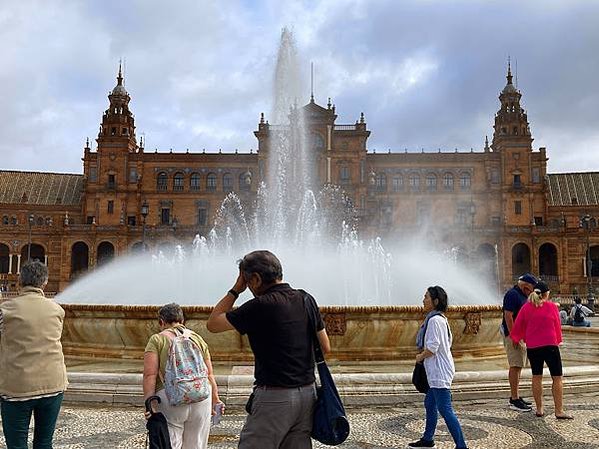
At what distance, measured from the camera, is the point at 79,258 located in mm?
73188

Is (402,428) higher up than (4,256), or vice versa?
(4,256)

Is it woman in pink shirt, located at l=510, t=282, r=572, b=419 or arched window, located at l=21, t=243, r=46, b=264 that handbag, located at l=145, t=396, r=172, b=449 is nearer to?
woman in pink shirt, located at l=510, t=282, r=572, b=419

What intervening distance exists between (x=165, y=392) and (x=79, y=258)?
73.1 m

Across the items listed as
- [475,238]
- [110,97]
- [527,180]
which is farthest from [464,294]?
[110,97]

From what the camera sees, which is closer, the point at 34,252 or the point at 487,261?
the point at 487,261

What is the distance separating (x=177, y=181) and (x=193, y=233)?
285 inches

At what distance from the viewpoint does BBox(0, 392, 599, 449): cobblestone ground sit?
21.2ft

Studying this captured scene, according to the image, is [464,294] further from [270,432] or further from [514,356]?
[270,432]

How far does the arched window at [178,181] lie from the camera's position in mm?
74569

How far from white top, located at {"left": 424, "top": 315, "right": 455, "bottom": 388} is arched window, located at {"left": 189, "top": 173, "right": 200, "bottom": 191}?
2754 inches

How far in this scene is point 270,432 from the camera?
3.68 meters

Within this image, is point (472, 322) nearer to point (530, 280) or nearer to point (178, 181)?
point (530, 280)

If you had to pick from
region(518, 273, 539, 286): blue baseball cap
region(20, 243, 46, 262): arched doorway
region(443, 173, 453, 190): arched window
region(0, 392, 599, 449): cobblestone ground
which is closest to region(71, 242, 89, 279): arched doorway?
region(20, 243, 46, 262): arched doorway

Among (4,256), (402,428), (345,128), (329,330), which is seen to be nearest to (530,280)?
(402,428)
